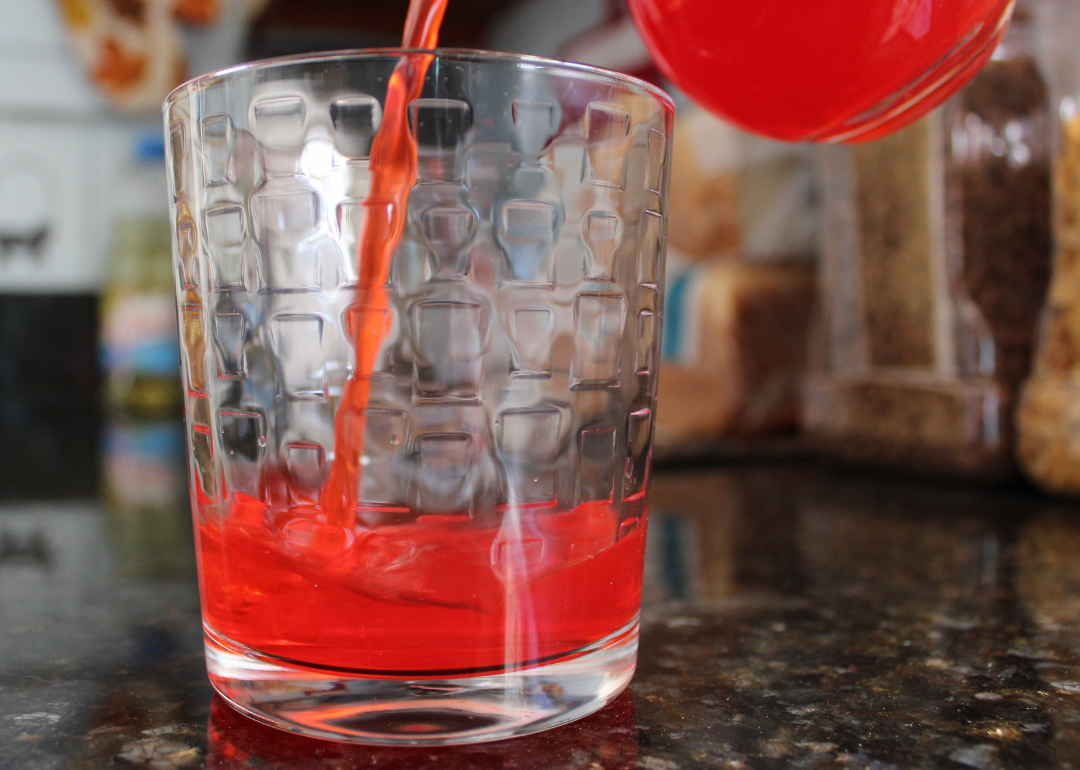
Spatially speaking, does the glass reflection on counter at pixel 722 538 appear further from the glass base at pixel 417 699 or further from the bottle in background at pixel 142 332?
the bottle in background at pixel 142 332

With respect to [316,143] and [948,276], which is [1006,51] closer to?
[948,276]

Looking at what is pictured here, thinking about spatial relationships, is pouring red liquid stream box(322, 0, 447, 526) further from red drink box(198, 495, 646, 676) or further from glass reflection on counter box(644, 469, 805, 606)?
glass reflection on counter box(644, 469, 805, 606)

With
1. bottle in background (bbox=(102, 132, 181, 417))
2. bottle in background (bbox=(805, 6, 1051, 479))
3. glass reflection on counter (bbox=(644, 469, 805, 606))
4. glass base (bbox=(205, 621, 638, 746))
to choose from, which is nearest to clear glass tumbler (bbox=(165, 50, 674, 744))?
glass base (bbox=(205, 621, 638, 746))

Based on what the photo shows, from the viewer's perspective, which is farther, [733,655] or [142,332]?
[142,332]

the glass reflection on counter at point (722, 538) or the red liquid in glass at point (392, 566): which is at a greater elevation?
the red liquid in glass at point (392, 566)

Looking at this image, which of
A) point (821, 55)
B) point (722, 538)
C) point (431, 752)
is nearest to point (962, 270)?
point (722, 538)

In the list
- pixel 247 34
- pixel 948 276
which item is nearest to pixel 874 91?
pixel 948 276

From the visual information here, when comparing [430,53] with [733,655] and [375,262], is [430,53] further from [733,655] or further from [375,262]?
[733,655]

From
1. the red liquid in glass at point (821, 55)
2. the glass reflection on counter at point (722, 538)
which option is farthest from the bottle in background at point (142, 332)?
the red liquid in glass at point (821, 55)
